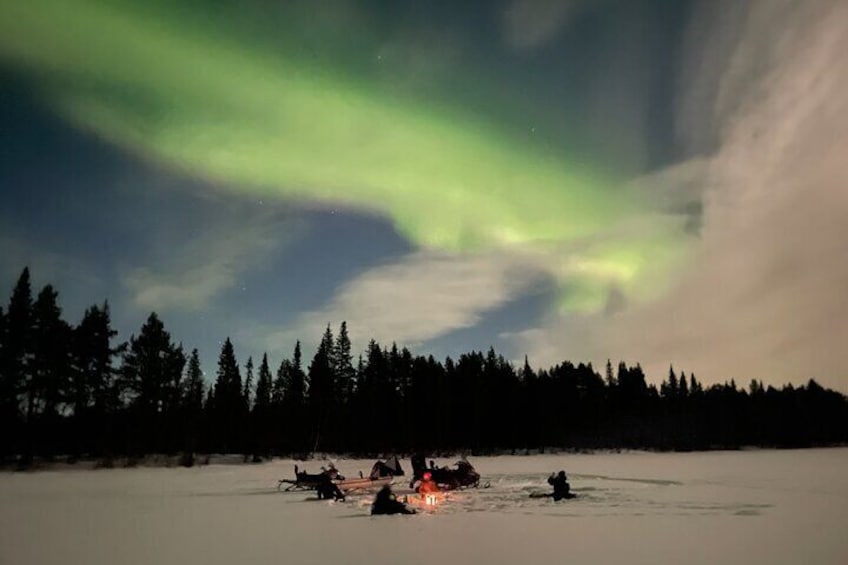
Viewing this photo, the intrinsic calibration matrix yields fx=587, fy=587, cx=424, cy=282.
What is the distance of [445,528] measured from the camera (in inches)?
604

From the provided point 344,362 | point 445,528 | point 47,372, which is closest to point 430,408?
point 344,362

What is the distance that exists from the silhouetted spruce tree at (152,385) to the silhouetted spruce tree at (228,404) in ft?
59.2

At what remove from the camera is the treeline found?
161 ft

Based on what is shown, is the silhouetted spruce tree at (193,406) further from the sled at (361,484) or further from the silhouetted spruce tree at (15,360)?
the sled at (361,484)

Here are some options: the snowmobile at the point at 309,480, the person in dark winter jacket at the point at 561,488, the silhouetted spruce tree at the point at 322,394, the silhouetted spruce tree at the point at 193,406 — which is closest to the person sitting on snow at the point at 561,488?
the person in dark winter jacket at the point at 561,488

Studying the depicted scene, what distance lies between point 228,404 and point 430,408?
3080cm

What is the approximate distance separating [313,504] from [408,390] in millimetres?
67143

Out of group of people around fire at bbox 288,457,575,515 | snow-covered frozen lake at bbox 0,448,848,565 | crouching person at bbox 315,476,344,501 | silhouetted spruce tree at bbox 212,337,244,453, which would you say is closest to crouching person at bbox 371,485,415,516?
group of people around fire at bbox 288,457,575,515

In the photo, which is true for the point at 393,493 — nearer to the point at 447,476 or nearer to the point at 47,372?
the point at 447,476

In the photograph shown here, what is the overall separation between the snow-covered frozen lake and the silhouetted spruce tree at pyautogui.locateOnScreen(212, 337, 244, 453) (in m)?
42.6

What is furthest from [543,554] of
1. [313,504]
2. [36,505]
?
[36,505]

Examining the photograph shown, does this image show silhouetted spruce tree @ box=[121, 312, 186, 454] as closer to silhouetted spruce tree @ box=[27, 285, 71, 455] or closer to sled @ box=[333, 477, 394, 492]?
silhouetted spruce tree @ box=[27, 285, 71, 455]

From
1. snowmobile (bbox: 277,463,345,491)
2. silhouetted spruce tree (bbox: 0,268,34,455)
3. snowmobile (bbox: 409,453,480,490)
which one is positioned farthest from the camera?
silhouetted spruce tree (bbox: 0,268,34,455)

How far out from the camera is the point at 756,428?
8925cm
